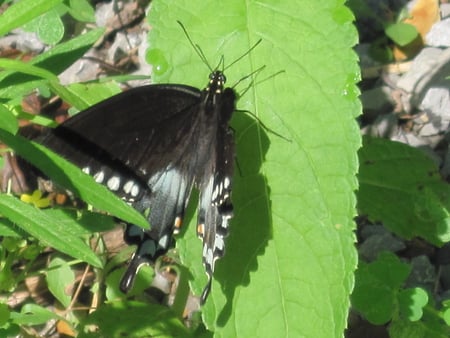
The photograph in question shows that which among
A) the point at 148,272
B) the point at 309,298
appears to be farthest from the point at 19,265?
the point at 309,298

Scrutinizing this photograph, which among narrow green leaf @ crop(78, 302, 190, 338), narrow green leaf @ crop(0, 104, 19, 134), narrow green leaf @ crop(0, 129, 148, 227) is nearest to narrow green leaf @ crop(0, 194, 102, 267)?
narrow green leaf @ crop(0, 129, 148, 227)

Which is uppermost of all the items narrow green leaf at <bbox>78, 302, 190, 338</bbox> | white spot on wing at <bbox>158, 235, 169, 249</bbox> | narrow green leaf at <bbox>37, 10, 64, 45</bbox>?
narrow green leaf at <bbox>37, 10, 64, 45</bbox>

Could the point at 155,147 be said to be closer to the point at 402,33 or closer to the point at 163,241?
the point at 163,241

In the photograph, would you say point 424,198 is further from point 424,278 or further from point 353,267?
point 353,267

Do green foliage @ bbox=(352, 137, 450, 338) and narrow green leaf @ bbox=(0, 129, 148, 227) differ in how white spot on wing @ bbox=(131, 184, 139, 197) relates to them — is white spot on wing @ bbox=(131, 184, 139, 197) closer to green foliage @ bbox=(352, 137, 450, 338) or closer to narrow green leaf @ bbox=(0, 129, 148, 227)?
narrow green leaf @ bbox=(0, 129, 148, 227)

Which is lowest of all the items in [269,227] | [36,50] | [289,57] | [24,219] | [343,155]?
[24,219]

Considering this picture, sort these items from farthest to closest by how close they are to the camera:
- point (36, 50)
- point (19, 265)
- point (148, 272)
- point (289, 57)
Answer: point (36, 50), point (19, 265), point (148, 272), point (289, 57)

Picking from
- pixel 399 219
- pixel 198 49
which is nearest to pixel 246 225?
pixel 198 49
